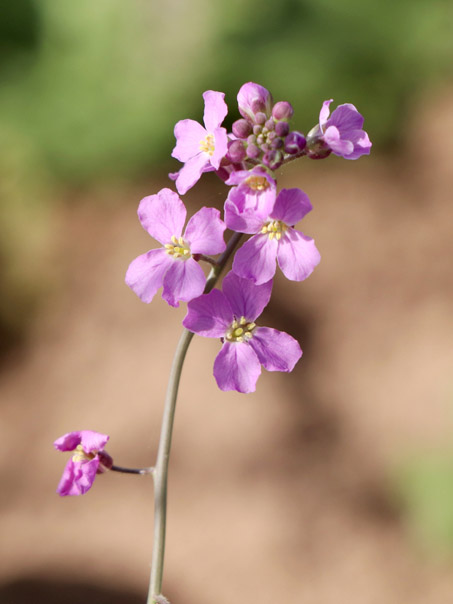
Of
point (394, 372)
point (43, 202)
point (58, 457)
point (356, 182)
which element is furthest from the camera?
point (356, 182)

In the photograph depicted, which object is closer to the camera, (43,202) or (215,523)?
(215,523)

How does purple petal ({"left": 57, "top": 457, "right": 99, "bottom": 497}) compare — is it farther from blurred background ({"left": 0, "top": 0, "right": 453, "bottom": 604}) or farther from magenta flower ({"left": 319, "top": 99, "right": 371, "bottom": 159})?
blurred background ({"left": 0, "top": 0, "right": 453, "bottom": 604})

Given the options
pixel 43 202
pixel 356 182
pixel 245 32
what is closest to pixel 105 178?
pixel 43 202

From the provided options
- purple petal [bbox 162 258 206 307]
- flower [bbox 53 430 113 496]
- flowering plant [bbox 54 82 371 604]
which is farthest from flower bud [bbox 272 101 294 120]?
flower [bbox 53 430 113 496]

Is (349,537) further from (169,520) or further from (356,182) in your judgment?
(356,182)

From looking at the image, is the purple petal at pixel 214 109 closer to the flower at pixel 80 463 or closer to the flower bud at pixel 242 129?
the flower bud at pixel 242 129

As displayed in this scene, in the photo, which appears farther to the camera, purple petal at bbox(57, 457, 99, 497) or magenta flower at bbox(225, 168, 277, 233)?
purple petal at bbox(57, 457, 99, 497)
